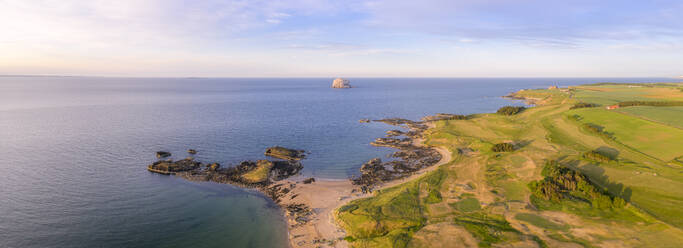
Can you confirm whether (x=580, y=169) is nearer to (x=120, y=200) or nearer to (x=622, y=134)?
(x=622, y=134)

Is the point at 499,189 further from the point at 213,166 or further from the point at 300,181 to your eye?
the point at 213,166

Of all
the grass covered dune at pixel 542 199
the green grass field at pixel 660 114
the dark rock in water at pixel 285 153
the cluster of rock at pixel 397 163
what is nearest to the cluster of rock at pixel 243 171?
the dark rock in water at pixel 285 153

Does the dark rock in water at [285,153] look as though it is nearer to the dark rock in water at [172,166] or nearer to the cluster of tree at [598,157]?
the dark rock in water at [172,166]

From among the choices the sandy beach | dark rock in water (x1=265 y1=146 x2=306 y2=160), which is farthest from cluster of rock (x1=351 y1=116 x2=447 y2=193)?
dark rock in water (x1=265 y1=146 x2=306 y2=160)

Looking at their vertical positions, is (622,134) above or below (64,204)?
above

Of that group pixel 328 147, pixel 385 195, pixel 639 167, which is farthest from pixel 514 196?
pixel 328 147

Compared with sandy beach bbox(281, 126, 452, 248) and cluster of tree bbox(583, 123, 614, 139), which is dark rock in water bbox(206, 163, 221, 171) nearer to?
sandy beach bbox(281, 126, 452, 248)
